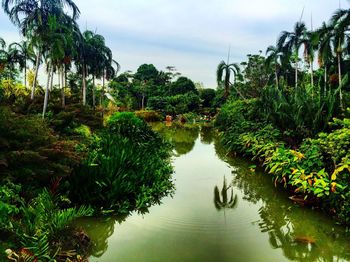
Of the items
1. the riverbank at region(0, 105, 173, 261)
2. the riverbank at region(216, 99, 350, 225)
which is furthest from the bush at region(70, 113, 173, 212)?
the riverbank at region(216, 99, 350, 225)

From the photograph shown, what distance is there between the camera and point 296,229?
223 inches

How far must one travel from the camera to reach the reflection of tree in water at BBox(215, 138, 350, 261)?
4750 millimetres

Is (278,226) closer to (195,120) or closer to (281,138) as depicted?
(281,138)

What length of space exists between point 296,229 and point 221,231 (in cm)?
130

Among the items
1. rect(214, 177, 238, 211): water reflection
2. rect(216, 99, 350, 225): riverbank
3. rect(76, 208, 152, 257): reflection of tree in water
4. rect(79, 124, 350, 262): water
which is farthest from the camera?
rect(214, 177, 238, 211): water reflection

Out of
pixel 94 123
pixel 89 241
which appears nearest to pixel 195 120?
pixel 94 123

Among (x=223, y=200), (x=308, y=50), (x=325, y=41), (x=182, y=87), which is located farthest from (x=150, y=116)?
(x=223, y=200)

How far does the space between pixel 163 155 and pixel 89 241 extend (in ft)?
24.8

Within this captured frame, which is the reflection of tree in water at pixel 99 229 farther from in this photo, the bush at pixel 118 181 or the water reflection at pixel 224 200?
the water reflection at pixel 224 200

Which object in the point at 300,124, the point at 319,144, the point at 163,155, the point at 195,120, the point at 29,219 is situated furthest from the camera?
the point at 195,120

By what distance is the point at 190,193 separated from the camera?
7.90 meters

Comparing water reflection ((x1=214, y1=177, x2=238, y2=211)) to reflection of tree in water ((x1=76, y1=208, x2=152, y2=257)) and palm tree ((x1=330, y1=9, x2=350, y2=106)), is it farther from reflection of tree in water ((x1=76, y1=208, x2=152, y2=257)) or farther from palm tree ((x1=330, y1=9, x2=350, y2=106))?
palm tree ((x1=330, y1=9, x2=350, y2=106))

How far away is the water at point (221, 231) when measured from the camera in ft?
15.4

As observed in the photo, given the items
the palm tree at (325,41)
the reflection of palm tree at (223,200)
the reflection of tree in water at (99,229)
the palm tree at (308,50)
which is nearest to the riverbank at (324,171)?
the reflection of palm tree at (223,200)
